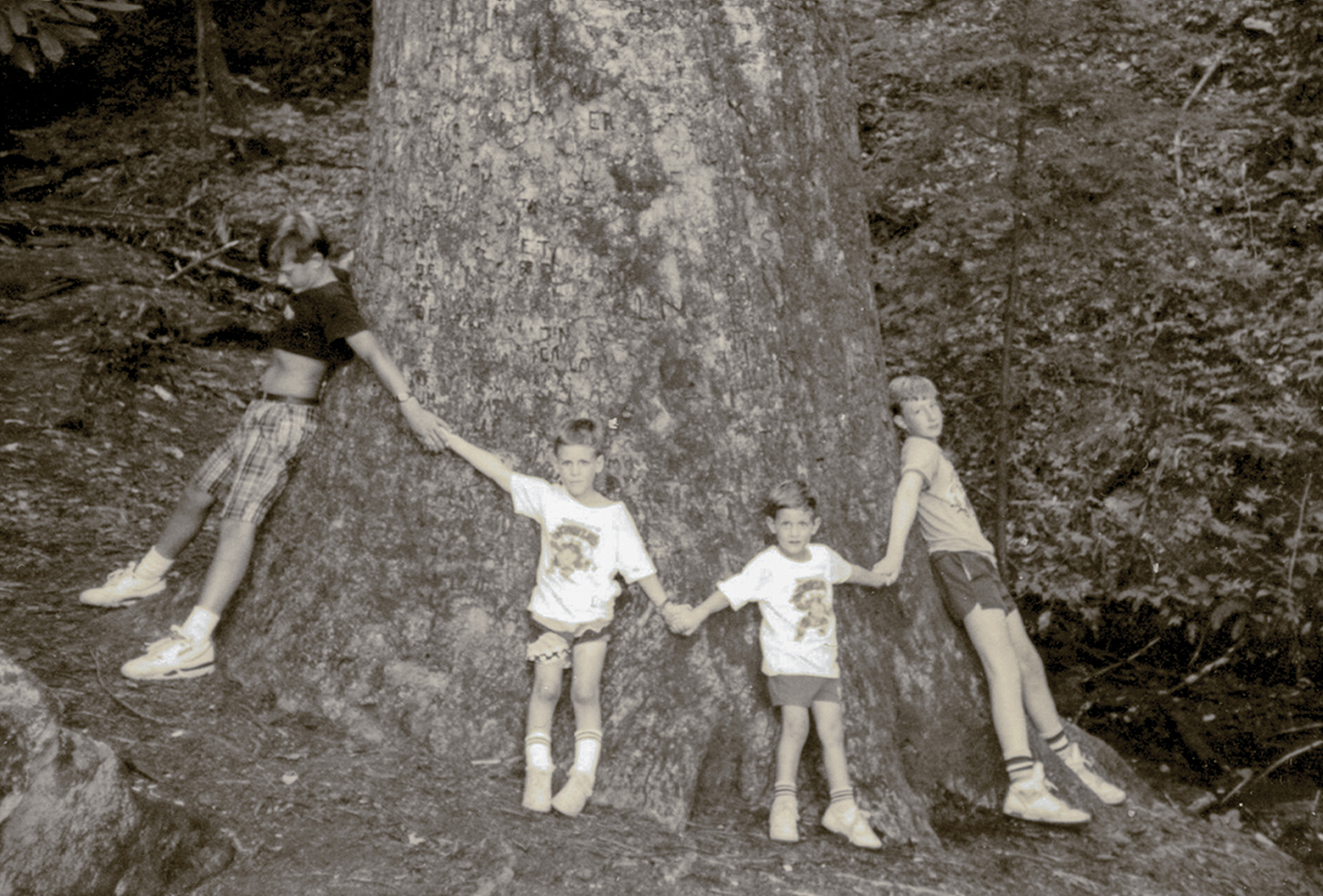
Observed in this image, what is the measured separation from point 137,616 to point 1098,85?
5.45 m

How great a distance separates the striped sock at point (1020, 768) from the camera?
382 cm

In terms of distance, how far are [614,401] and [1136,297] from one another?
5213 mm

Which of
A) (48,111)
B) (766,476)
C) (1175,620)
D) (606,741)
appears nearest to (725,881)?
→ (606,741)

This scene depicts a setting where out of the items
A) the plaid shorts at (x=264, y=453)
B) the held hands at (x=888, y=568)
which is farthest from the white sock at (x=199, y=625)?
the held hands at (x=888, y=568)

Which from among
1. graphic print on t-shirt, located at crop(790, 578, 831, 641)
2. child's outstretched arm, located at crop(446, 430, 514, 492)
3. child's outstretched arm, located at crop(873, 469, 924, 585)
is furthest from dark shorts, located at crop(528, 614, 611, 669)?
child's outstretched arm, located at crop(873, 469, 924, 585)

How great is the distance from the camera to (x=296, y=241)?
395 centimetres

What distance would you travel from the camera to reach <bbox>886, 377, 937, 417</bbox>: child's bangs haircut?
405 cm

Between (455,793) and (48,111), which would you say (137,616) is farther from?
(48,111)

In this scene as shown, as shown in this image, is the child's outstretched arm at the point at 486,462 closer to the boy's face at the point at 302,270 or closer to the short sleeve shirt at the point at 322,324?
the short sleeve shirt at the point at 322,324

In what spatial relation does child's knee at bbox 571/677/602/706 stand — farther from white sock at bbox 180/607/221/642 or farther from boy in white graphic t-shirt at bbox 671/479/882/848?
white sock at bbox 180/607/221/642

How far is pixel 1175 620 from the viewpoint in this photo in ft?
20.8

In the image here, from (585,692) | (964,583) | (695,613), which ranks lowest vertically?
(585,692)

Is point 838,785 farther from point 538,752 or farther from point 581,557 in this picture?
point 581,557

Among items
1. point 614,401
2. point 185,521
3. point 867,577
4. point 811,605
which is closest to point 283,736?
point 185,521
